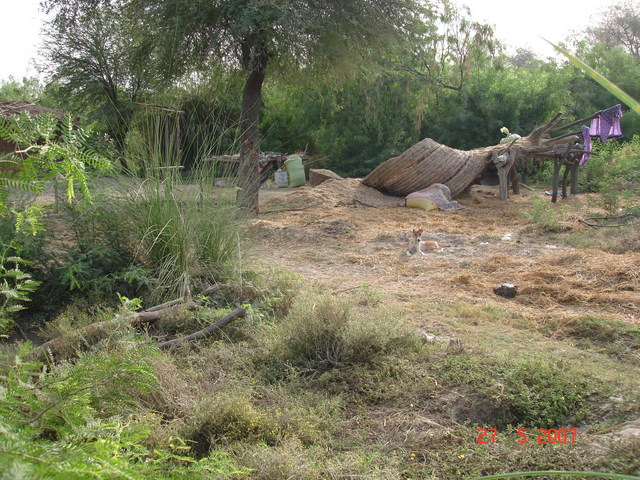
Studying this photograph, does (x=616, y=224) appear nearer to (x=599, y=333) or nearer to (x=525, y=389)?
(x=599, y=333)

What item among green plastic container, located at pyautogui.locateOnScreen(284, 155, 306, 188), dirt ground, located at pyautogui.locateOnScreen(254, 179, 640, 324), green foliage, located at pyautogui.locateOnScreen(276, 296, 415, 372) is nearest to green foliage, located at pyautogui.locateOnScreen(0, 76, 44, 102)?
green plastic container, located at pyautogui.locateOnScreen(284, 155, 306, 188)

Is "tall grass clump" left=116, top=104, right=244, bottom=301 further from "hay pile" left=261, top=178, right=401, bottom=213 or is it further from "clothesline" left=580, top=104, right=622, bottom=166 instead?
"clothesline" left=580, top=104, right=622, bottom=166

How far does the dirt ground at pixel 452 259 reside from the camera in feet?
16.4

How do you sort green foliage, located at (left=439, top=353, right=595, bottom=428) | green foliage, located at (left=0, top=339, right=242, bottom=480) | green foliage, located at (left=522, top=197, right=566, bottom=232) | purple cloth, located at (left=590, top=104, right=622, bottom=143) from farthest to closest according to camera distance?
purple cloth, located at (left=590, top=104, right=622, bottom=143) → green foliage, located at (left=522, top=197, right=566, bottom=232) → green foliage, located at (left=439, top=353, right=595, bottom=428) → green foliage, located at (left=0, top=339, right=242, bottom=480)

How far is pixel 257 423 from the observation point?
263 cm

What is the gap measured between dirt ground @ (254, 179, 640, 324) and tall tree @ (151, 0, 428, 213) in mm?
1722

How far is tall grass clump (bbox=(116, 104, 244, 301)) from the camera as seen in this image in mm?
4723

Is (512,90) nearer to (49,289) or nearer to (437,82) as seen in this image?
(437,82)

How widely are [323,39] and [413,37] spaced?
1920 mm

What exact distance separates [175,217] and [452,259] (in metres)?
3.83

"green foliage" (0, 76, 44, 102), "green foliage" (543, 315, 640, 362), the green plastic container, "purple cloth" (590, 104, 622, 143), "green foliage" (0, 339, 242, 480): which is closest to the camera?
"green foliage" (0, 339, 242, 480)

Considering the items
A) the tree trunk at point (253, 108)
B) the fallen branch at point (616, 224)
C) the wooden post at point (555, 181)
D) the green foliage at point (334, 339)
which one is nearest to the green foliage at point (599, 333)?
the green foliage at point (334, 339)
